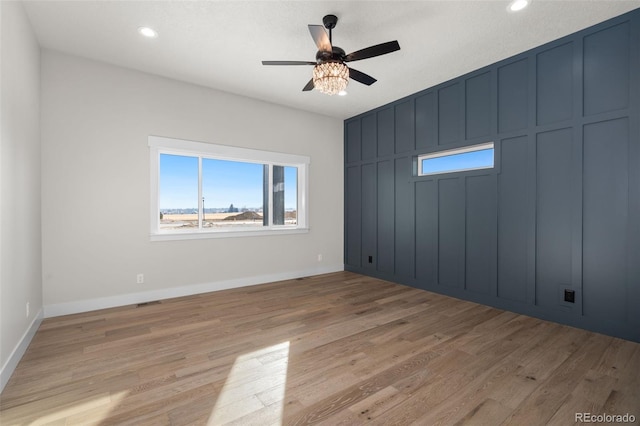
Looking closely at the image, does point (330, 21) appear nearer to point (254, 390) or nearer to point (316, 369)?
point (316, 369)

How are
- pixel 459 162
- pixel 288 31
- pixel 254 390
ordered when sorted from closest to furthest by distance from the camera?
pixel 254 390, pixel 288 31, pixel 459 162

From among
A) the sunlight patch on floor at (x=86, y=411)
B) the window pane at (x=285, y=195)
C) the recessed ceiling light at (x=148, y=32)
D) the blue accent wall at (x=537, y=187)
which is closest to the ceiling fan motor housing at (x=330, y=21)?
the recessed ceiling light at (x=148, y=32)

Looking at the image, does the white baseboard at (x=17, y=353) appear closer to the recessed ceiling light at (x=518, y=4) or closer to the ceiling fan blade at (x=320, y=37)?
the ceiling fan blade at (x=320, y=37)

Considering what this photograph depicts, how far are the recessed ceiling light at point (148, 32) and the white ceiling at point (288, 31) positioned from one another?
0.17ft

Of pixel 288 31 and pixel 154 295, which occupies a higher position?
pixel 288 31

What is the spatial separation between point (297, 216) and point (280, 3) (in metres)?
3.46

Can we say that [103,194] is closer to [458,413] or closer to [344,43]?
[344,43]

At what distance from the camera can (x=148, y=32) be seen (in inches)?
116

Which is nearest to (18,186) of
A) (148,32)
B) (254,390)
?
(148,32)

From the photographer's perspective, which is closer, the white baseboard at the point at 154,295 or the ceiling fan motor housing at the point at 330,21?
the ceiling fan motor housing at the point at 330,21

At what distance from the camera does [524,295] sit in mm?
3371

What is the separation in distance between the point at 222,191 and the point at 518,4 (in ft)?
13.5

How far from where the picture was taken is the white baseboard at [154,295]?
3.34 m

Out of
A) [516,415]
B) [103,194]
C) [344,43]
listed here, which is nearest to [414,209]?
[344,43]
